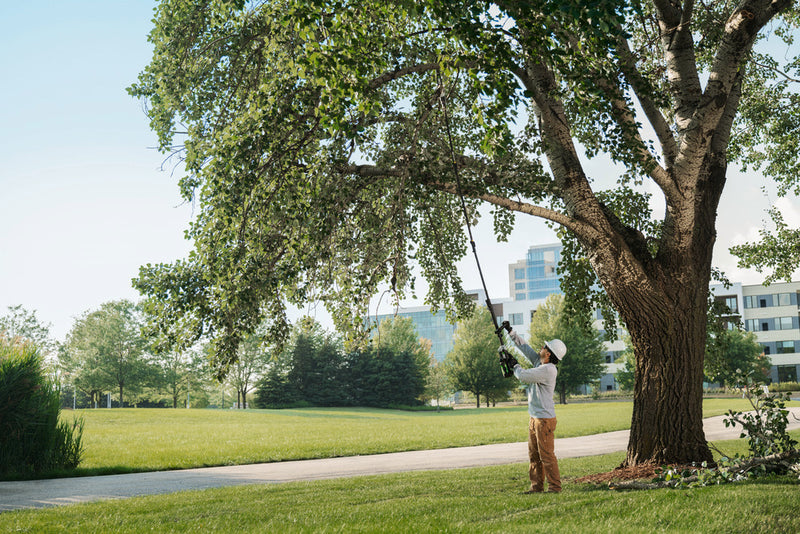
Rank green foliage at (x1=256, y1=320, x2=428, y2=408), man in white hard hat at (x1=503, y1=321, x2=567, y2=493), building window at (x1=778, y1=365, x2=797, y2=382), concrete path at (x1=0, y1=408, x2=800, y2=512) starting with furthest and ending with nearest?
building window at (x1=778, y1=365, x2=797, y2=382) < green foliage at (x1=256, y1=320, x2=428, y2=408) < concrete path at (x1=0, y1=408, x2=800, y2=512) < man in white hard hat at (x1=503, y1=321, x2=567, y2=493)

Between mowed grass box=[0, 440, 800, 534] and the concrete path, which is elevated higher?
mowed grass box=[0, 440, 800, 534]

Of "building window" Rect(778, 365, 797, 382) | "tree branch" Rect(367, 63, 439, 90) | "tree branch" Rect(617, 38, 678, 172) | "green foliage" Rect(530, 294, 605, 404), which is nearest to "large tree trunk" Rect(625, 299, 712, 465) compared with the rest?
"tree branch" Rect(617, 38, 678, 172)

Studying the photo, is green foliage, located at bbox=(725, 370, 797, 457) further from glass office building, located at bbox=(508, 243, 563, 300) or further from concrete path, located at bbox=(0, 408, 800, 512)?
glass office building, located at bbox=(508, 243, 563, 300)

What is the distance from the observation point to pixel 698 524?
5453mm

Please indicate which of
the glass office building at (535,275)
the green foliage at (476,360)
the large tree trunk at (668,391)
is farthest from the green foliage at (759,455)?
the glass office building at (535,275)

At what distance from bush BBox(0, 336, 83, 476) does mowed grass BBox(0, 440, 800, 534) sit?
4962 mm

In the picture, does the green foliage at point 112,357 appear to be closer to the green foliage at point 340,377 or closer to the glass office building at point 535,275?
the green foliage at point 340,377

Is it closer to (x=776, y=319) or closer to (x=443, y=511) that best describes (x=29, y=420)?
(x=443, y=511)

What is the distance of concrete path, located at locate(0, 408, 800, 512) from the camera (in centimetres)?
969

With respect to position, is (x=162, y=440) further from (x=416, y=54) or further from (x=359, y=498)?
(x=416, y=54)

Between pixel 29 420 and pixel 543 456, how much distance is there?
1027 cm

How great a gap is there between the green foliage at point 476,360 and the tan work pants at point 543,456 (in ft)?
161

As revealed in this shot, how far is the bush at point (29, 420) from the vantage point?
12047 millimetres

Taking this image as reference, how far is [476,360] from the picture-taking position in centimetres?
5734
